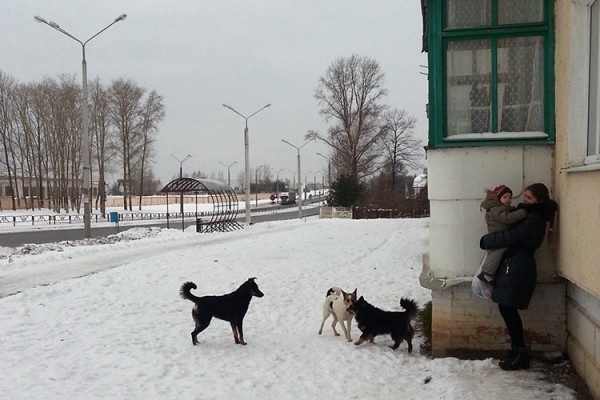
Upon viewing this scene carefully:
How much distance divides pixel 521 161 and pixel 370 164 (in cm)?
5169

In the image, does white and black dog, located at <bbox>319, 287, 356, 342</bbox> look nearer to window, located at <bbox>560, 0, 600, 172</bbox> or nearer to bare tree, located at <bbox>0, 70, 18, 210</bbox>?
window, located at <bbox>560, 0, 600, 172</bbox>

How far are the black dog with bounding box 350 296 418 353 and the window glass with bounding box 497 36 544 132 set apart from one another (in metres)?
2.42

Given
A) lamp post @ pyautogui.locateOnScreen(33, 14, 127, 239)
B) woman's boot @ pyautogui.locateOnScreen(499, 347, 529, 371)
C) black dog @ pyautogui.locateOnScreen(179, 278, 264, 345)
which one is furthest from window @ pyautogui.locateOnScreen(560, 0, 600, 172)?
lamp post @ pyautogui.locateOnScreen(33, 14, 127, 239)

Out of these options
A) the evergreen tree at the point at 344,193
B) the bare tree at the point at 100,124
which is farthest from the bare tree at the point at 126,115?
the evergreen tree at the point at 344,193

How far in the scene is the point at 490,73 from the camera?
217 inches

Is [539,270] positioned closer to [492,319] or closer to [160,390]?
[492,319]

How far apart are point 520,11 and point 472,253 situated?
8.80 ft

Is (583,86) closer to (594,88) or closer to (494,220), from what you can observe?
(594,88)

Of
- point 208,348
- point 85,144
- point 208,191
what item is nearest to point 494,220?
point 208,348

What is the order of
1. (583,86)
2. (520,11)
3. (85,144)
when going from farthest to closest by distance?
(85,144), (520,11), (583,86)

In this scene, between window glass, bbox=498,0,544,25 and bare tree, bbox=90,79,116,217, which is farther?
bare tree, bbox=90,79,116,217

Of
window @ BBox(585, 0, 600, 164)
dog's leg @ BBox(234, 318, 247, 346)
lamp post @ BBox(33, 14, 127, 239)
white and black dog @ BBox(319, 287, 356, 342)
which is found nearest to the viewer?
window @ BBox(585, 0, 600, 164)

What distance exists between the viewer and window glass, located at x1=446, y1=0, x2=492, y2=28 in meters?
5.55

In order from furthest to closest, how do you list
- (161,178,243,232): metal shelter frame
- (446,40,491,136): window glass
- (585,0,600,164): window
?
(161,178,243,232): metal shelter frame, (446,40,491,136): window glass, (585,0,600,164): window
